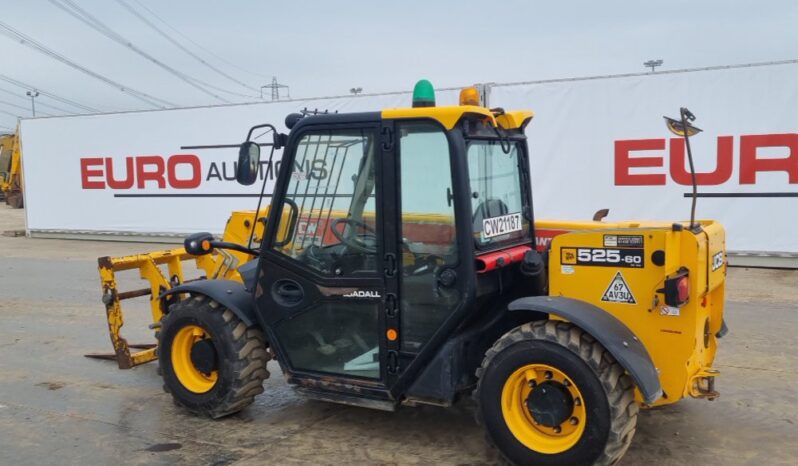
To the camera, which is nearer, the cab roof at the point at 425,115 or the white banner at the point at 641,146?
the cab roof at the point at 425,115

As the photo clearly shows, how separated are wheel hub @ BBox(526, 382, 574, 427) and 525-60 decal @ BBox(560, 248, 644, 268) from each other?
0.68m

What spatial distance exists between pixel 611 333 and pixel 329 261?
1.67 meters

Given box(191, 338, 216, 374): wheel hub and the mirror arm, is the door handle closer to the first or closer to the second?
the mirror arm

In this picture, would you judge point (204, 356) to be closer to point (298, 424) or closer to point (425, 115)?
point (298, 424)

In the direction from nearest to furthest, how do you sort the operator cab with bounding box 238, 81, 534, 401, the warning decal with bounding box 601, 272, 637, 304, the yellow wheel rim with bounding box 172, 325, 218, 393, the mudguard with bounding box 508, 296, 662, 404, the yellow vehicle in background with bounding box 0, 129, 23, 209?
the mudguard with bounding box 508, 296, 662, 404, the warning decal with bounding box 601, 272, 637, 304, the operator cab with bounding box 238, 81, 534, 401, the yellow wheel rim with bounding box 172, 325, 218, 393, the yellow vehicle in background with bounding box 0, 129, 23, 209

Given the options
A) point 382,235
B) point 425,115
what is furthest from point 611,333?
point 425,115

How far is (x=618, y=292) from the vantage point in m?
A: 3.73

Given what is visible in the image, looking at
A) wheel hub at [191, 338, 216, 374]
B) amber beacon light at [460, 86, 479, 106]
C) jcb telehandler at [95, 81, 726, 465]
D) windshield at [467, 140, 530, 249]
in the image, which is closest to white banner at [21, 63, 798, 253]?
jcb telehandler at [95, 81, 726, 465]

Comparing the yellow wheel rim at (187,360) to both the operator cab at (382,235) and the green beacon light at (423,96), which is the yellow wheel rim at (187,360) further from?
the green beacon light at (423,96)

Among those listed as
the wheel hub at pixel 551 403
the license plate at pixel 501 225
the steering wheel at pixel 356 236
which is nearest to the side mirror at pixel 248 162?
the steering wheel at pixel 356 236

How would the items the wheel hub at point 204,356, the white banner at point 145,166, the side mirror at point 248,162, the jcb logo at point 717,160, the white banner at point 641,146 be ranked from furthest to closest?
the white banner at point 145,166 < the white banner at point 641,146 < the jcb logo at point 717,160 < the wheel hub at point 204,356 < the side mirror at point 248,162

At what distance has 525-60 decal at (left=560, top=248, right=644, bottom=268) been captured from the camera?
3.67 m

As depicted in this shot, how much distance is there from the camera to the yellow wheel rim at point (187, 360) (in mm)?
4746

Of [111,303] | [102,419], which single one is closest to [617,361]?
[102,419]
